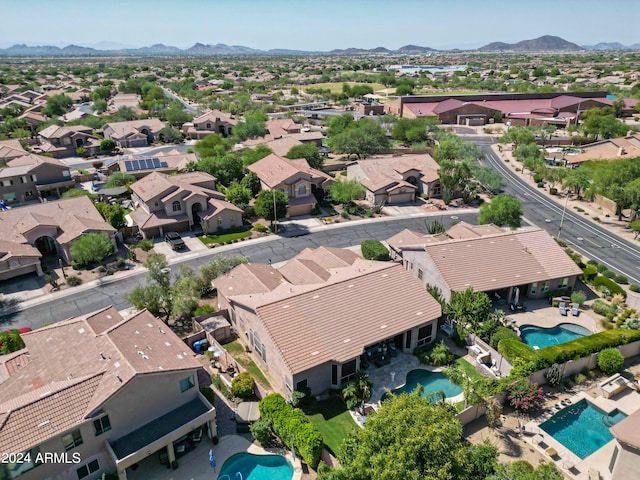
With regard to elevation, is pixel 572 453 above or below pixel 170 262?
below

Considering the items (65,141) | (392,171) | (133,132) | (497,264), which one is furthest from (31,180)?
(497,264)

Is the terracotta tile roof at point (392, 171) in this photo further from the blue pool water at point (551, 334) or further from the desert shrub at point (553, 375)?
the desert shrub at point (553, 375)

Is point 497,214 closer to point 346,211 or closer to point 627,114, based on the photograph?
point 346,211

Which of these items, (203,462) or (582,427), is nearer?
(203,462)

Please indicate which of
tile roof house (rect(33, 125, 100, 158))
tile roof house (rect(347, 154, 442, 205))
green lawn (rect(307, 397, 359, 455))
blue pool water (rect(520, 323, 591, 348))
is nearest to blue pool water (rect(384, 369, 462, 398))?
green lawn (rect(307, 397, 359, 455))

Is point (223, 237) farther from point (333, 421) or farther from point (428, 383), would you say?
point (428, 383)

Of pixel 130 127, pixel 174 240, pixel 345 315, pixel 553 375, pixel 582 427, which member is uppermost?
pixel 130 127

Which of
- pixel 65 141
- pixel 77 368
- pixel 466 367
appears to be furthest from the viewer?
pixel 65 141
